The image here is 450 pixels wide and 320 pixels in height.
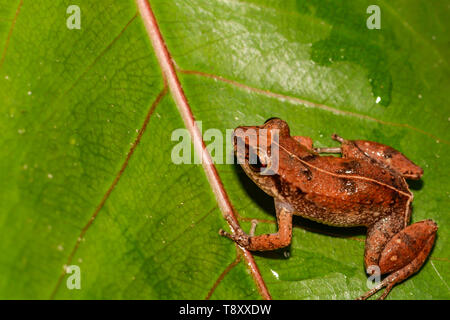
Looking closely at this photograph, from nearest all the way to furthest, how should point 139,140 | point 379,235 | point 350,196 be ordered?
1. point 139,140
2. point 350,196
3. point 379,235

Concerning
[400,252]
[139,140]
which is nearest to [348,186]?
[400,252]

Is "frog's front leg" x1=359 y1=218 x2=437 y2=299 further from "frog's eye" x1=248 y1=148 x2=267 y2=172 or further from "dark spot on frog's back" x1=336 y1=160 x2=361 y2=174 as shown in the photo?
"frog's eye" x1=248 y1=148 x2=267 y2=172

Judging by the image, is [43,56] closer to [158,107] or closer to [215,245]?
[158,107]

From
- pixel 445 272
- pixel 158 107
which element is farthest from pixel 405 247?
pixel 158 107

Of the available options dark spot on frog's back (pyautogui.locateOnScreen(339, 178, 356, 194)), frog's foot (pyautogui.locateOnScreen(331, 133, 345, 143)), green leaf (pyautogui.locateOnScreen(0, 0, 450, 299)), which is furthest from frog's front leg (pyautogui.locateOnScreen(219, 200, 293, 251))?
frog's foot (pyautogui.locateOnScreen(331, 133, 345, 143))

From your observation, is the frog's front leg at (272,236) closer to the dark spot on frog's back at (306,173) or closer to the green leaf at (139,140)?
the green leaf at (139,140)

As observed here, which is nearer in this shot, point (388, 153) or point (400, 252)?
point (400, 252)

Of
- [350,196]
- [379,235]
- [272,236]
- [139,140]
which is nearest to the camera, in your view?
[139,140]

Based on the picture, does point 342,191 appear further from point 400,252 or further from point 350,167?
point 400,252

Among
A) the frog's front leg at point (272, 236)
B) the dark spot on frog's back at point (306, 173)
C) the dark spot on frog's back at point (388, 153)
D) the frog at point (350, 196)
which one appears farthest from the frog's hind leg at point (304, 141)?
the dark spot on frog's back at point (388, 153)

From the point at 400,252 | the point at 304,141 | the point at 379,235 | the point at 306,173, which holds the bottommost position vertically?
the point at 400,252
